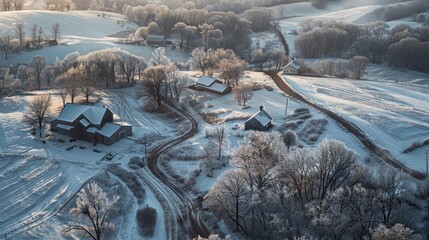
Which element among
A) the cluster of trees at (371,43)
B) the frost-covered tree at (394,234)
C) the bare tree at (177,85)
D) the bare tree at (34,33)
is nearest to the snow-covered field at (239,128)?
the bare tree at (177,85)

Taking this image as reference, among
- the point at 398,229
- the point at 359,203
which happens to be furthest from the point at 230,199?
the point at 398,229

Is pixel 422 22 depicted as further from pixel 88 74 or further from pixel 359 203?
pixel 359 203

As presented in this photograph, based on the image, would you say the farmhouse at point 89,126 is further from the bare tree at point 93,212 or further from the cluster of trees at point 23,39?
the cluster of trees at point 23,39

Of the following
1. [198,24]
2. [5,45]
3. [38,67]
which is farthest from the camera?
[198,24]

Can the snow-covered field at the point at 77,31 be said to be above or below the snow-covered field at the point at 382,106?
above

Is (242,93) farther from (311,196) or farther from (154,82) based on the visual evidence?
(311,196)

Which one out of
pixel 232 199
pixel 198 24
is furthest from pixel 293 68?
pixel 198 24

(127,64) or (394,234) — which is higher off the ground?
(127,64)
